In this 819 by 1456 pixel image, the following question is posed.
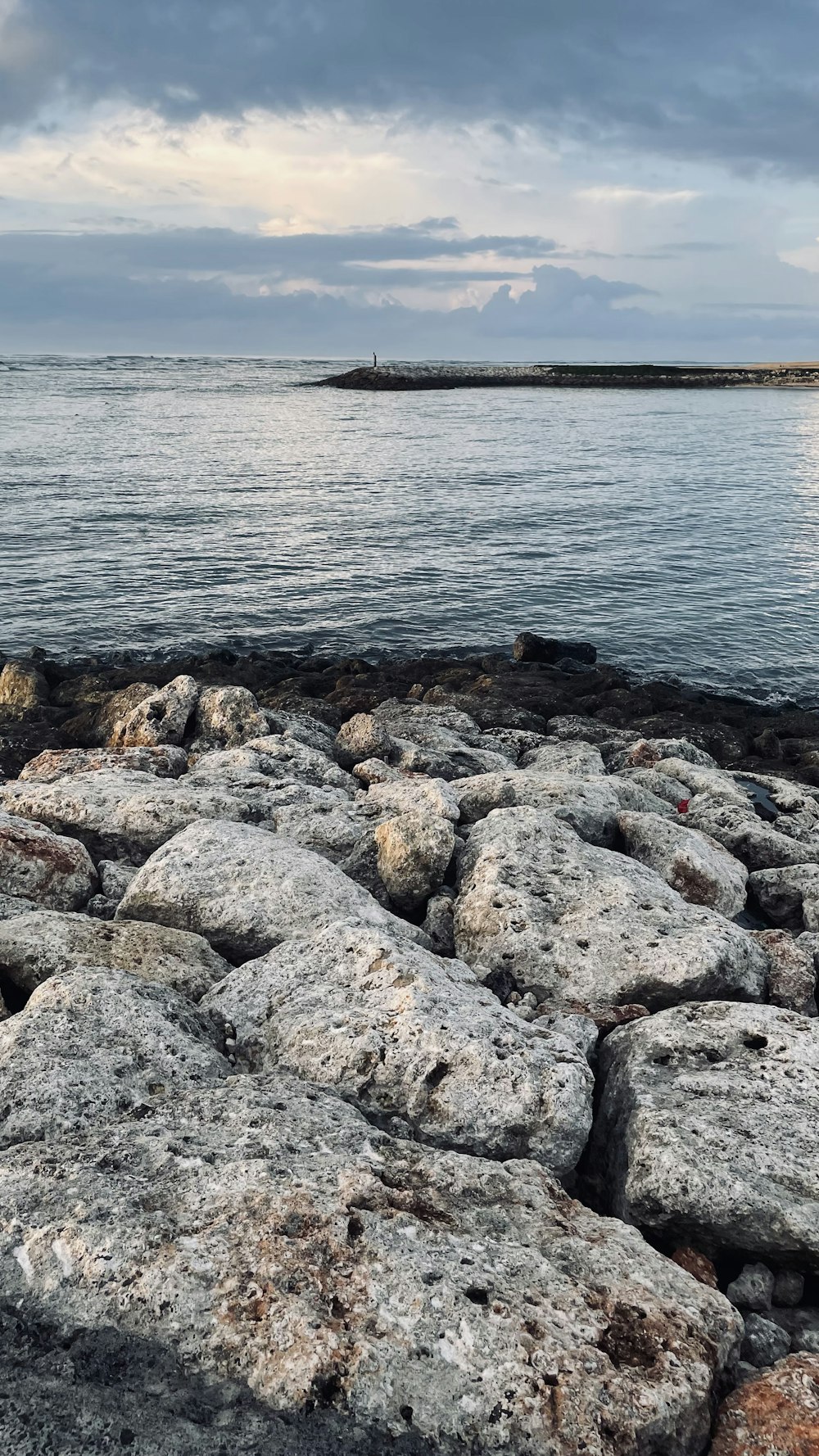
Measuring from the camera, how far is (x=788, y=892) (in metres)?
10.0

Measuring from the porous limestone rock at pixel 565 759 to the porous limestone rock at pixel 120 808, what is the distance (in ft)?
17.6

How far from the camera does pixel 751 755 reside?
17500 mm

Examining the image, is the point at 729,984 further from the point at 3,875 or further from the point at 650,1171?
the point at 3,875

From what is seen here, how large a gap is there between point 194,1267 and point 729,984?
5197 mm

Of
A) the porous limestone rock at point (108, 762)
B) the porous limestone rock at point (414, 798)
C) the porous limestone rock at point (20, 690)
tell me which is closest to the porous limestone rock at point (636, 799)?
the porous limestone rock at point (414, 798)

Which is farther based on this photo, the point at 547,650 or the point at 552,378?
the point at 552,378

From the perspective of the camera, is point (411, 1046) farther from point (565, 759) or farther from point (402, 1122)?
point (565, 759)

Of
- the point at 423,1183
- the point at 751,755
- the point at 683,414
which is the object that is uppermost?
the point at 683,414

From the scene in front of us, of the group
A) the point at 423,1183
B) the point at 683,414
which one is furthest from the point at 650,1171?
the point at 683,414

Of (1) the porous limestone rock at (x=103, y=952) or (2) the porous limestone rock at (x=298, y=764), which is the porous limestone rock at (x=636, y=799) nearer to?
(2) the porous limestone rock at (x=298, y=764)

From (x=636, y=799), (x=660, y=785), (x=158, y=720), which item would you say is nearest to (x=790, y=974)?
(x=636, y=799)

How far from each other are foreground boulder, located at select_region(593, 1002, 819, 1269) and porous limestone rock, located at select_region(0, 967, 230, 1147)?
2737 millimetres

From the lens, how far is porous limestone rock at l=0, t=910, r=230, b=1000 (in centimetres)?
688

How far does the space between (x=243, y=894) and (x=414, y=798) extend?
2.86 metres
